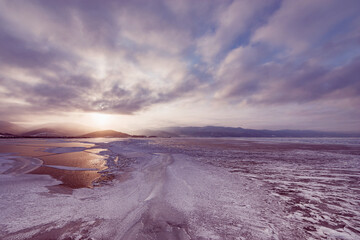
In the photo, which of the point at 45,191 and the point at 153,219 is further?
the point at 45,191

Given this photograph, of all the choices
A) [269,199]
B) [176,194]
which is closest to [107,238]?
[176,194]

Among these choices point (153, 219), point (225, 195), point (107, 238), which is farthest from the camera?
point (225, 195)

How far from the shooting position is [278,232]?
12.5 ft

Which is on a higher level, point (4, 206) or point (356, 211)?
point (4, 206)

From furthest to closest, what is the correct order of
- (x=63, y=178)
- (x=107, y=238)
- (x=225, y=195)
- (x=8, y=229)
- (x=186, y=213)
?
(x=63, y=178), (x=225, y=195), (x=186, y=213), (x=8, y=229), (x=107, y=238)

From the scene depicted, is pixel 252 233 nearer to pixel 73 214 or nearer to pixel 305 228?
pixel 305 228

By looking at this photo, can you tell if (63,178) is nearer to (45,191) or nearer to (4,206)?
(45,191)

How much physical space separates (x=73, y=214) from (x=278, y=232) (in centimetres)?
558

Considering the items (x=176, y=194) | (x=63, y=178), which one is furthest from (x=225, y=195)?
(x=63, y=178)

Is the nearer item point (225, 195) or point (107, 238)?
point (107, 238)

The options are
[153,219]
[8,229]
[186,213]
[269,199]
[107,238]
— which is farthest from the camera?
[269,199]

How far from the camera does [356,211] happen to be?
16.0 ft

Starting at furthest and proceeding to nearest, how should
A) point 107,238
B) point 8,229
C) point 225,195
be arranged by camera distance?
point 225,195 < point 8,229 < point 107,238

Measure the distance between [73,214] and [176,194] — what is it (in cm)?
341
